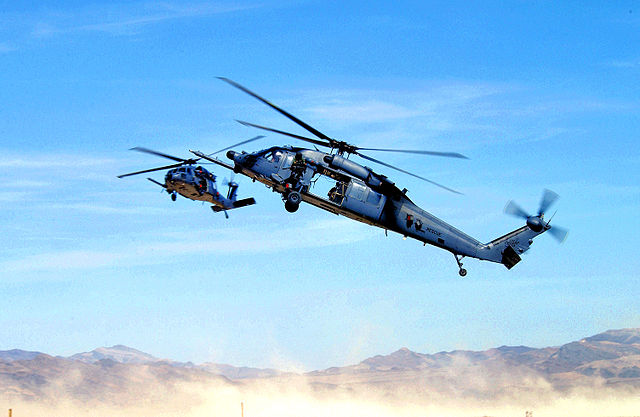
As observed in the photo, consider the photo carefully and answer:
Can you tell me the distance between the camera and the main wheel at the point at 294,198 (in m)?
55.4

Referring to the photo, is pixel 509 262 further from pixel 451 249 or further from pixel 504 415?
pixel 504 415

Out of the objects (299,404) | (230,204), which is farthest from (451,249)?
(299,404)

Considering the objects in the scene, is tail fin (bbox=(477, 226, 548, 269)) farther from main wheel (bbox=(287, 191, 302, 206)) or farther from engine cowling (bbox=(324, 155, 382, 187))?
main wheel (bbox=(287, 191, 302, 206))

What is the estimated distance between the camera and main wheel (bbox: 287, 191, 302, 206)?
55406 mm

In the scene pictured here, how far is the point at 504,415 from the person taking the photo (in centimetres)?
19362

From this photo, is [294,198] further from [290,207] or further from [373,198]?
[373,198]

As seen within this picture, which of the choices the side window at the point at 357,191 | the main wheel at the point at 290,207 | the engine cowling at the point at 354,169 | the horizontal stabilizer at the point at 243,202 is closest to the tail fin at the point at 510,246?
the engine cowling at the point at 354,169

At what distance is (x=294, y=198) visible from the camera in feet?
182

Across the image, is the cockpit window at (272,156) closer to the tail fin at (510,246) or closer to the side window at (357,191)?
the side window at (357,191)

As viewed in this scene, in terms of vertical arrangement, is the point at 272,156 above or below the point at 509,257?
above

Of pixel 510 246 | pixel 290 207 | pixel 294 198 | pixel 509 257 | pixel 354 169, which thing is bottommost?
pixel 509 257

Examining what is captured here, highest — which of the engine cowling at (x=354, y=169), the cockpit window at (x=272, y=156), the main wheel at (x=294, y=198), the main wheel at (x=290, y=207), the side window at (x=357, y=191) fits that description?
the cockpit window at (x=272, y=156)

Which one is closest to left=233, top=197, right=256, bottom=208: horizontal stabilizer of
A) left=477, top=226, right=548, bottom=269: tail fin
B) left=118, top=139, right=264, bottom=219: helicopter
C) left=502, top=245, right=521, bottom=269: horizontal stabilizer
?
left=118, top=139, right=264, bottom=219: helicopter

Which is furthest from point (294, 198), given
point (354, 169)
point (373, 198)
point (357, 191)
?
point (373, 198)
